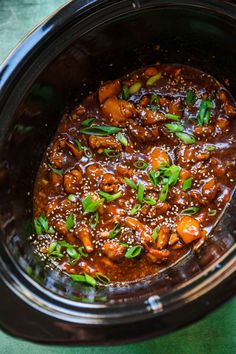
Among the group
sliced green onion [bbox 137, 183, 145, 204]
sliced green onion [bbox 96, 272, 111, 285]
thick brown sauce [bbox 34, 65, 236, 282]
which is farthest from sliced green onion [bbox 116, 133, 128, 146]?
sliced green onion [bbox 96, 272, 111, 285]

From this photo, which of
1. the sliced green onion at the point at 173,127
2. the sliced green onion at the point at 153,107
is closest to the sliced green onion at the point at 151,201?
the sliced green onion at the point at 173,127

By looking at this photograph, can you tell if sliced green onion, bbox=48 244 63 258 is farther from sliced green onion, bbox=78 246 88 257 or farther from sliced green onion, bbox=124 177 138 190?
sliced green onion, bbox=124 177 138 190

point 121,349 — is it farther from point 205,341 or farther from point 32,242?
point 32,242

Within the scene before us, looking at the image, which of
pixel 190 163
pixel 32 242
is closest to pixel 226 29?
pixel 190 163

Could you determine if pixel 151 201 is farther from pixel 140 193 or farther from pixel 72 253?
pixel 72 253

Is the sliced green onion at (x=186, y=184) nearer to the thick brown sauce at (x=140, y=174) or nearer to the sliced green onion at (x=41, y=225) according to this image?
the thick brown sauce at (x=140, y=174)

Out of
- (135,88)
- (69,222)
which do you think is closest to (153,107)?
(135,88)

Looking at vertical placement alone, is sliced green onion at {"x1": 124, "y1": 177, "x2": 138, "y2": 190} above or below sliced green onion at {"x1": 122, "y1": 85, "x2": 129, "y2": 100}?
below
